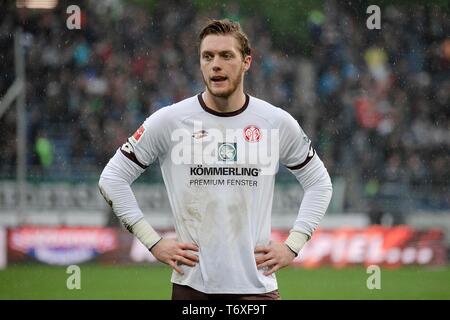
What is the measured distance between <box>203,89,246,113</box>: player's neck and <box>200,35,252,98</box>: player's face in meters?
0.04

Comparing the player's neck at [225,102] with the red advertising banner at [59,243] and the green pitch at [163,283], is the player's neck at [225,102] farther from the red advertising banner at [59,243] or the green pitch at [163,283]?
the red advertising banner at [59,243]

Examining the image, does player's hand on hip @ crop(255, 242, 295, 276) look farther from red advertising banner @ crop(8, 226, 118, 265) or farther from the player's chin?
red advertising banner @ crop(8, 226, 118, 265)

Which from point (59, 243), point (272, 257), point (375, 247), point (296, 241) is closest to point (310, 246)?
point (375, 247)

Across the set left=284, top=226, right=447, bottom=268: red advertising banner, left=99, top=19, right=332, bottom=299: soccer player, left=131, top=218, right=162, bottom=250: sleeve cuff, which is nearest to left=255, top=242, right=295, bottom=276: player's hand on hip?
left=99, top=19, right=332, bottom=299: soccer player

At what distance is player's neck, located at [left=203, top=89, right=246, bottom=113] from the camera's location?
5.51m

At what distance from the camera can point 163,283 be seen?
569 inches

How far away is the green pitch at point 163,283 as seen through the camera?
1328cm

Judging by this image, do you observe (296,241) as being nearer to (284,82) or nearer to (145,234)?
(145,234)

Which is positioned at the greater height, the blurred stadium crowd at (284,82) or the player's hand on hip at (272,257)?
the blurred stadium crowd at (284,82)

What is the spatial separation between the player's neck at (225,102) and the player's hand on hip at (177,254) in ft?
2.43

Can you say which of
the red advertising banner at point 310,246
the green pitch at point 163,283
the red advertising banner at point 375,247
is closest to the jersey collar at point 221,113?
the green pitch at point 163,283

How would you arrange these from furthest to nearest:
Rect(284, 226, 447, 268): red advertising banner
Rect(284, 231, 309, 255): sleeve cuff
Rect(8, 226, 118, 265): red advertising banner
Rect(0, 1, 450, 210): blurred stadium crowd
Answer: Rect(0, 1, 450, 210): blurred stadium crowd
Rect(284, 226, 447, 268): red advertising banner
Rect(8, 226, 118, 265): red advertising banner
Rect(284, 231, 309, 255): sleeve cuff

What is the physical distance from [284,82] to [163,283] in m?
5.58
